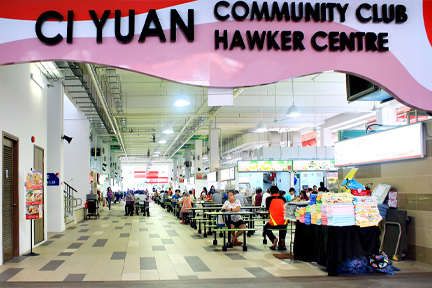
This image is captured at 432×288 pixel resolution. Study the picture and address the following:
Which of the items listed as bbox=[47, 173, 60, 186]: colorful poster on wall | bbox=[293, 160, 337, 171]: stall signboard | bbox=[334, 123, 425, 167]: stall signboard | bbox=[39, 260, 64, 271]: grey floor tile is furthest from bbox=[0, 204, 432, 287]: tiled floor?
bbox=[293, 160, 337, 171]: stall signboard

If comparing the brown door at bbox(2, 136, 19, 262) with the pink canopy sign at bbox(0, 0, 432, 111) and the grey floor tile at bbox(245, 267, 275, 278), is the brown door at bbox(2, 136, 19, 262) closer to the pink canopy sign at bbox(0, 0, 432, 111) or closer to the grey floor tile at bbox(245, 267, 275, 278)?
the pink canopy sign at bbox(0, 0, 432, 111)

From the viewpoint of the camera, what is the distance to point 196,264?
299 inches

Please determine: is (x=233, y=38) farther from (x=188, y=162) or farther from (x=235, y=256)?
(x=188, y=162)

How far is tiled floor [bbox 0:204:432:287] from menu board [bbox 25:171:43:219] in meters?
0.88

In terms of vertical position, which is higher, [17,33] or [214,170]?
[17,33]

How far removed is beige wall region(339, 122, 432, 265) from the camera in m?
7.48

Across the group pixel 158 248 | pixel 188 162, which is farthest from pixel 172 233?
pixel 188 162

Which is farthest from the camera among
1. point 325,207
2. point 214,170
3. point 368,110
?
point 214,170

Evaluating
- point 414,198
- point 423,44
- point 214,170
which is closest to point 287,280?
point 414,198

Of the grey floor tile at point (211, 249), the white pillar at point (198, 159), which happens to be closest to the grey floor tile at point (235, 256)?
the grey floor tile at point (211, 249)

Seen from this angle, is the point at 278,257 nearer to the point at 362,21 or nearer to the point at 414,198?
the point at 414,198

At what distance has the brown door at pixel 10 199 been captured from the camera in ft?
25.1

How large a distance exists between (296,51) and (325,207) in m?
3.23

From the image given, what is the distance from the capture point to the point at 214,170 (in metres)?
23.6
